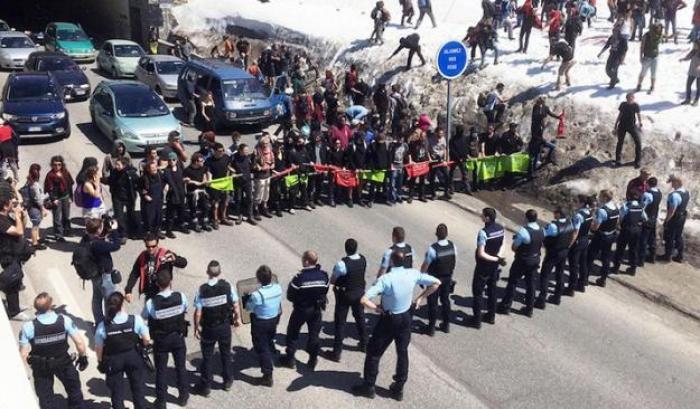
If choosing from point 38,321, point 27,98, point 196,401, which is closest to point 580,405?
point 196,401

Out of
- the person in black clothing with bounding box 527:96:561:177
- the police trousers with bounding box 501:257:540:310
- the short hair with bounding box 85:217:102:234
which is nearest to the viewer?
the short hair with bounding box 85:217:102:234

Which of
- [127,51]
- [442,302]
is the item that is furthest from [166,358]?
[127,51]

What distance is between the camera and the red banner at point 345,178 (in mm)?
14984

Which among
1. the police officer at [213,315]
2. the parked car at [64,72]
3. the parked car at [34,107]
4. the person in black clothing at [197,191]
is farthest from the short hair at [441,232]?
the parked car at [64,72]

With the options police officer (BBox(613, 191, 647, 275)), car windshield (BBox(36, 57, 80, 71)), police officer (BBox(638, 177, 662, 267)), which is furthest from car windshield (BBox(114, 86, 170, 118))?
police officer (BBox(638, 177, 662, 267))

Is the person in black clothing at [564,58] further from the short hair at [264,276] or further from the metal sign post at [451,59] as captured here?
the short hair at [264,276]

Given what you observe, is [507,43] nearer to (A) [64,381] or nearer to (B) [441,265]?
(B) [441,265]

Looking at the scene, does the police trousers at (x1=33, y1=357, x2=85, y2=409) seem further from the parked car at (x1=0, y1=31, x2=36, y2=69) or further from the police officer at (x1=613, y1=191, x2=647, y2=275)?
the parked car at (x1=0, y1=31, x2=36, y2=69)

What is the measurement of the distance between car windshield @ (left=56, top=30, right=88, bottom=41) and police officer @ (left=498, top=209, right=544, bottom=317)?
90.1 feet

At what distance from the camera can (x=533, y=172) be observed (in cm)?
1709

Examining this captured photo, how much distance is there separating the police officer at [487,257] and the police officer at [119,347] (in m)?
4.79

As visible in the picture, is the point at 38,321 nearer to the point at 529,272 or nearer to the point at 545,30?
the point at 529,272

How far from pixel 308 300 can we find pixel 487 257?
2.84 metres

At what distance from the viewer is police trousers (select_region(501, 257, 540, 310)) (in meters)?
10.3
